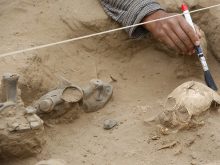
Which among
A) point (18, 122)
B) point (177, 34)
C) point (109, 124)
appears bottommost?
point (109, 124)

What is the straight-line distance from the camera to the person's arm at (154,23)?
2734mm

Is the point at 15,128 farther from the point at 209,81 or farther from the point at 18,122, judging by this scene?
the point at 209,81

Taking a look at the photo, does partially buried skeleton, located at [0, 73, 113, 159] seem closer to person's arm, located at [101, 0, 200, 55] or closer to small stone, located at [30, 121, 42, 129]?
small stone, located at [30, 121, 42, 129]

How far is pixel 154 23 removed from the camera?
2842 mm

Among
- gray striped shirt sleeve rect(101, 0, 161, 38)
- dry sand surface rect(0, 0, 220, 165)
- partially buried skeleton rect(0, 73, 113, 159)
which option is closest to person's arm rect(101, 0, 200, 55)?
gray striped shirt sleeve rect(101, 0, 161, 38)

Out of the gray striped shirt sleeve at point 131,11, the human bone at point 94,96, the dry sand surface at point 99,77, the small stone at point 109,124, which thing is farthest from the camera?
the gray striped shirt sleeve at point 131,11

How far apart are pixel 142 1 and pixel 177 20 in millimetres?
337

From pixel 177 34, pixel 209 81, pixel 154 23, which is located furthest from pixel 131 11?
pixel 209 81

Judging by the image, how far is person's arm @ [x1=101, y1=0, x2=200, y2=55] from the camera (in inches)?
108

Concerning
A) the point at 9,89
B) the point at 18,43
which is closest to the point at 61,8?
the point at 18,43

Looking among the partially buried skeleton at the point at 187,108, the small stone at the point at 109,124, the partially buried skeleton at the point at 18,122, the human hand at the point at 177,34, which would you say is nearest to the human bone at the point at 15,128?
the partially buried skeleton at the point at 18,122

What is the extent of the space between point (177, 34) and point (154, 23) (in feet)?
0.55

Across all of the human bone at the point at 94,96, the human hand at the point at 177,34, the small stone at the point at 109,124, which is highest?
the human hand at the point at 177,34

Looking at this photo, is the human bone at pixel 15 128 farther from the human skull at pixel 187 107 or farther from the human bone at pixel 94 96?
the human skull at pixel 187 107
